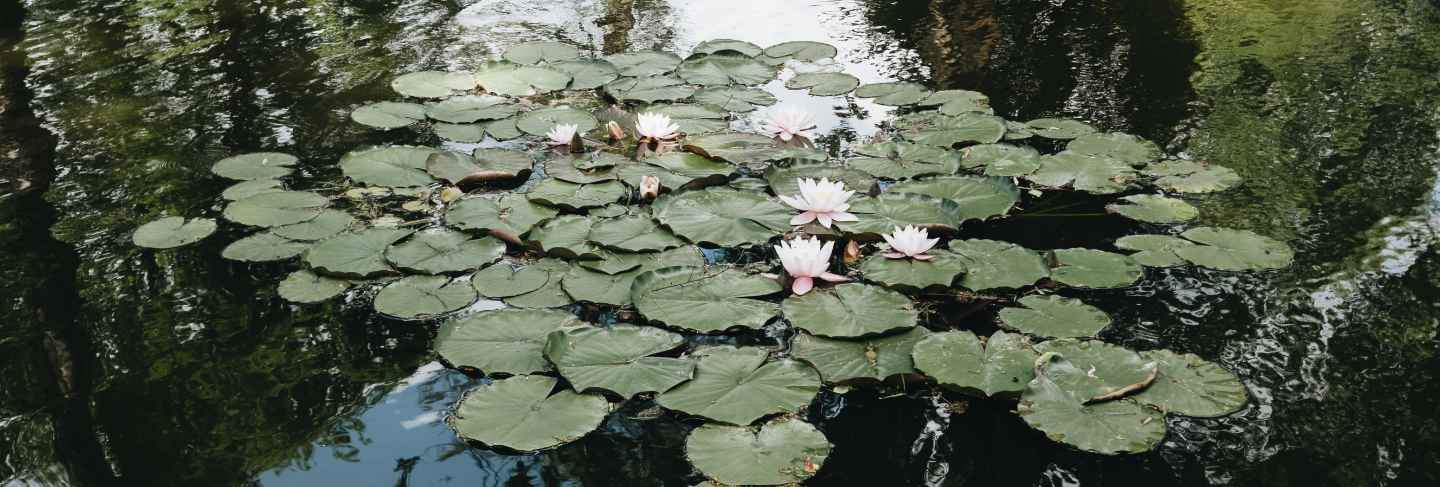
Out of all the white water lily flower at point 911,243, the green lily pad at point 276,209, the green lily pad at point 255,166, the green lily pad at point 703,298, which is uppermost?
the white water lily flower at point 911,243

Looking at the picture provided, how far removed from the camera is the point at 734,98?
12.6 feet

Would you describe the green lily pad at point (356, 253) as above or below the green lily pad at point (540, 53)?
below

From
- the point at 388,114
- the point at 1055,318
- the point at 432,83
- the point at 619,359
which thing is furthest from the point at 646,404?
the point at 432,83

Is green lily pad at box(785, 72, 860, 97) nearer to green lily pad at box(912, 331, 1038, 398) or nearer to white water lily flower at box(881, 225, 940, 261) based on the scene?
white water lily flower at box(881, 225, 940, 261)

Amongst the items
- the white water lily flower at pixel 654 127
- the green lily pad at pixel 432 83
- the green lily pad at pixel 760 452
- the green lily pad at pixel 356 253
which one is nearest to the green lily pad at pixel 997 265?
the green lily pad at pixel 760 452

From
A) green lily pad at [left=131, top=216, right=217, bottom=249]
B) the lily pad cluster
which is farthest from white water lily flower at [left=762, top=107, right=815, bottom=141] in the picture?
green lily pad at [left=131, top=216, right=217, bottom=249]

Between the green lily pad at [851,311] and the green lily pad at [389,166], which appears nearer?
the green lily pad at [851,311]

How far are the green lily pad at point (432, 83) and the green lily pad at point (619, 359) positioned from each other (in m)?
1.95

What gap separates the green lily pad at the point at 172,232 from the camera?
2.86m

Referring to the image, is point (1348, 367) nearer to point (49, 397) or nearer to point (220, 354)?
point (220, 354)

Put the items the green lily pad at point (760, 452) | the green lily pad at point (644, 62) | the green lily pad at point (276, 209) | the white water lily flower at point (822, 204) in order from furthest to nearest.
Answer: the green lily pad at point (644, 62), the green lily pad at point (276, 209), the white water lily flower at point (822, 204), the green lily pad at point (760, 452)

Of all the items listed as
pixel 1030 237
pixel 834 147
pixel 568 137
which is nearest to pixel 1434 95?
pixel 1030 237

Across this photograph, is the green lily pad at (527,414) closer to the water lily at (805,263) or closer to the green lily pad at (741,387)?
the green lily pad at (741,387)

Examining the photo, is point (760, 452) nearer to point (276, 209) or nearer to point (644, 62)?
point (276, 209)
